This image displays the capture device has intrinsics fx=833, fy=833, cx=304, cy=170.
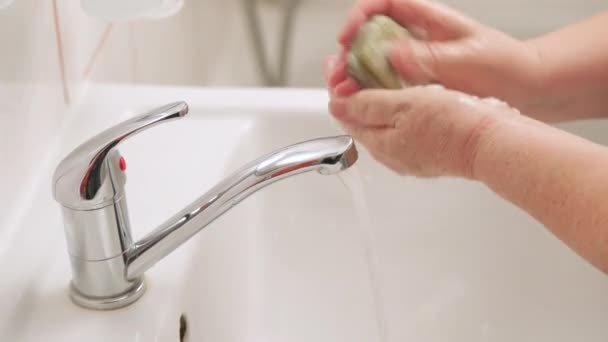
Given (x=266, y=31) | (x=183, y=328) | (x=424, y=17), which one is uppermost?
(x=424, y=17)

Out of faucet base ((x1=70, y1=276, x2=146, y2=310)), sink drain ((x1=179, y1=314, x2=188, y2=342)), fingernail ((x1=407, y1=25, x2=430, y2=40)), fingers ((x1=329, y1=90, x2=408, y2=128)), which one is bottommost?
sink drain ((x1=179, y1=314, x2=188, y2=342))

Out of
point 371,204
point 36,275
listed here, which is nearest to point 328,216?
point 371,204

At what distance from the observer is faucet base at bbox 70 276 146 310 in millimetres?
467

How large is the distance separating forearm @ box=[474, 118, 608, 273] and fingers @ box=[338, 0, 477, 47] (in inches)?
5.9

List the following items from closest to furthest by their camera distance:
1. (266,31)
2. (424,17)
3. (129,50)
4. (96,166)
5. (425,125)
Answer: (96,166), (425,125), (424,17), (129,50), (266,31)

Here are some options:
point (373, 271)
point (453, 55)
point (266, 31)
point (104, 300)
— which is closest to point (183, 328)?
point (104, 300)

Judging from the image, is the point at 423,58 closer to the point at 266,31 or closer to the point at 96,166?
the point at 96,166

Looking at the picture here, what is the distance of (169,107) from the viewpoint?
43cm

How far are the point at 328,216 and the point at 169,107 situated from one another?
0.28 meters

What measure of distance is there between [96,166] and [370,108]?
0.68 ft

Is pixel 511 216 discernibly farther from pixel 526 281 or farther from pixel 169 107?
pixel 169 107

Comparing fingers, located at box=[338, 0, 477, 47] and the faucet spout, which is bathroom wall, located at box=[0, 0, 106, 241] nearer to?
the faucet spout

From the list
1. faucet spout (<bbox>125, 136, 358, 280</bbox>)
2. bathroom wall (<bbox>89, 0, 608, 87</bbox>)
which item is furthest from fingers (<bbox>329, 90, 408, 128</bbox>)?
bathroom wall (<bbox>89, 0, 608, 87</bbox>)

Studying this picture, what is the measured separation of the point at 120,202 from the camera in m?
0.45
